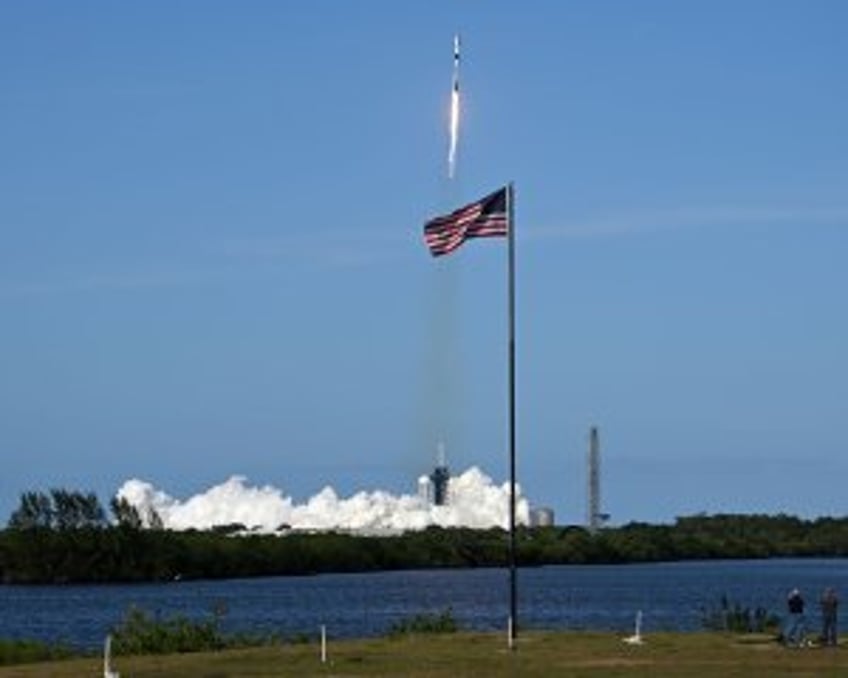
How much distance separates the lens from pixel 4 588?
160875 mm

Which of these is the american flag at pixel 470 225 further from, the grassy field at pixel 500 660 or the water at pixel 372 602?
the water at pixel 372 602

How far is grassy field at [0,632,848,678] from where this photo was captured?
41.7 m

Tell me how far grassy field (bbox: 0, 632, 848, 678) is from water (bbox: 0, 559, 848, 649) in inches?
500

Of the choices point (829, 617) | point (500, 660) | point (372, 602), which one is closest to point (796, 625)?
point (829, 617)

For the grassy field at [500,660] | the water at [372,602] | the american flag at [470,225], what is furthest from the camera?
the water at [372,602]

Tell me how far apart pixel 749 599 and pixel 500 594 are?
22.8 m

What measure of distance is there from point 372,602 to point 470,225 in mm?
80134

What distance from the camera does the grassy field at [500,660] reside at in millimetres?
41656

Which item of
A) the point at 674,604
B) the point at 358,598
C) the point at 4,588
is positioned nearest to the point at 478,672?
the point at 674,604

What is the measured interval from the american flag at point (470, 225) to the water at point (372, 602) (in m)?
17.9

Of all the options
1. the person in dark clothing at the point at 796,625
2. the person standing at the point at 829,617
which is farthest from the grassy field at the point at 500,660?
the person standing at the point at 829,617

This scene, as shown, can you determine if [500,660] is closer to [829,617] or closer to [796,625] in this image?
[829,617]

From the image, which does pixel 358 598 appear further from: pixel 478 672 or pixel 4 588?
pixel 478 672

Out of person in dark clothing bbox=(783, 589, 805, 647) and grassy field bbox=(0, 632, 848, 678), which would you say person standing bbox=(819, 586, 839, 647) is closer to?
person in dark clothing bbox=(783, 589, 805, 647)
